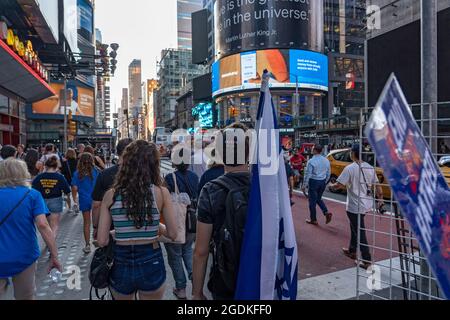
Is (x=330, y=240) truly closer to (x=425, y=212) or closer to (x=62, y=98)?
(x=425, y=212)

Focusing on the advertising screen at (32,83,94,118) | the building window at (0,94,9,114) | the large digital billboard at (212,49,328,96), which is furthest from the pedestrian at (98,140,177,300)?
the large digital billboard at (212,49,328,96)

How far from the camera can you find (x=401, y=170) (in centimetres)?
156

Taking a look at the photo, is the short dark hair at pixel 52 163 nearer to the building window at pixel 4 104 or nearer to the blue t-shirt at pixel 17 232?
the blue t-shirt at pixel 17 232

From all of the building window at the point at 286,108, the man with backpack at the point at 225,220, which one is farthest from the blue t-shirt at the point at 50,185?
the building window at the point at 286,108

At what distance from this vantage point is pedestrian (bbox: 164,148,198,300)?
455 centimetres

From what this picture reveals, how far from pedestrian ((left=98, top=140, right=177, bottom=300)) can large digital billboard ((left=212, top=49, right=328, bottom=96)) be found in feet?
166

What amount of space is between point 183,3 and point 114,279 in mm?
175846

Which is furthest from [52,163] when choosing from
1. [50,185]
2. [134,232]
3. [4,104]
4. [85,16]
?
[85,16]

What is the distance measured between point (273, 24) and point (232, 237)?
56047 millimetres

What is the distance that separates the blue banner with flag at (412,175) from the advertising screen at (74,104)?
47.8 m

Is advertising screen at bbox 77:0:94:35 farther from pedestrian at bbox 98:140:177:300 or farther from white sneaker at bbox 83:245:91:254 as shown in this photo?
pedestrian at bbox 98:140:177:300

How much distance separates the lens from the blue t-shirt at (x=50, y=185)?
6.37m

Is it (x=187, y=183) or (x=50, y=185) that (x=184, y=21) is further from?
(x=187, y=183)

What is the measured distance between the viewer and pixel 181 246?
15.8 feet
